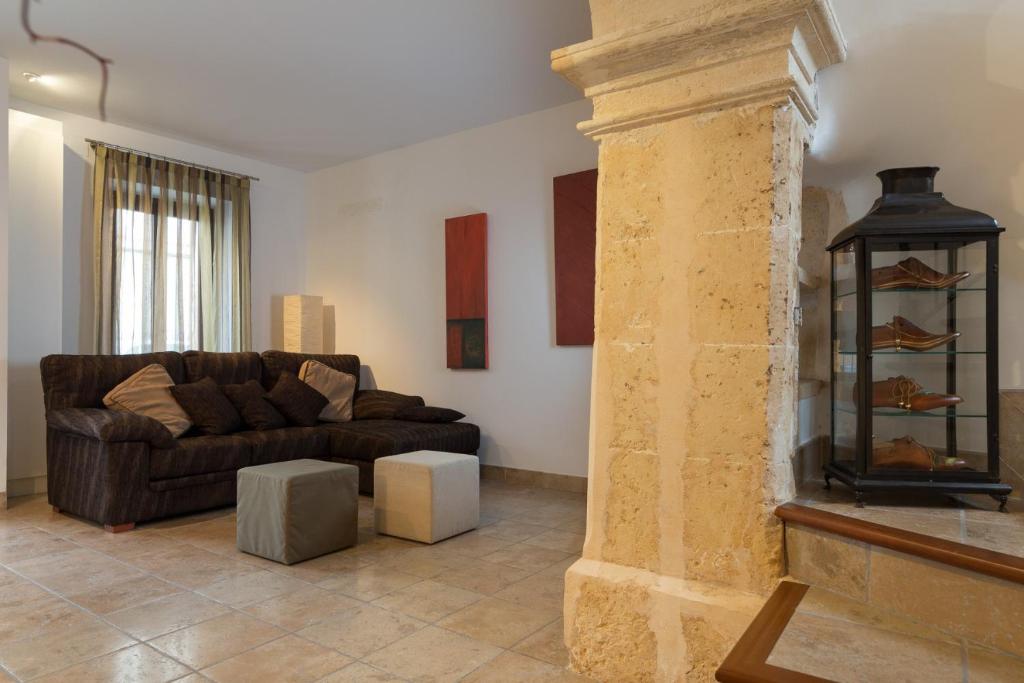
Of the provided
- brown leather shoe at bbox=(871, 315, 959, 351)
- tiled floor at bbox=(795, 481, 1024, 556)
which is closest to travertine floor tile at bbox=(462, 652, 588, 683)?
tiled floor at bbox=(795, 481, 1024, 556)

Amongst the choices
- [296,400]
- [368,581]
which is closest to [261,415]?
[296,400]

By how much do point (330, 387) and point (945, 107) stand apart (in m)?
4.59

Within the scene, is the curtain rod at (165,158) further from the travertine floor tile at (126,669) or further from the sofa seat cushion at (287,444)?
the travertine floor tile at (126,669)

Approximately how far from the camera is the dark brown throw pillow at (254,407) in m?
4.70

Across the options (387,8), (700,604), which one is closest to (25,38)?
(387,8)

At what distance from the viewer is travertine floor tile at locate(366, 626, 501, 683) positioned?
2016mm

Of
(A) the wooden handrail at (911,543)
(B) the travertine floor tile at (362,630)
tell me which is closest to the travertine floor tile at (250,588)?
(B) the travertine floor tile at (362,630)

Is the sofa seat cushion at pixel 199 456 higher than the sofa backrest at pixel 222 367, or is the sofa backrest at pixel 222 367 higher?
the sofa backrest at pixel 222 367

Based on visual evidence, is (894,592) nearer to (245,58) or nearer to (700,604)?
(700,604)

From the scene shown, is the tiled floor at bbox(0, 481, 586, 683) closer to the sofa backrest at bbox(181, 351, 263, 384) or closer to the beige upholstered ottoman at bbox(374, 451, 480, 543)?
the beige upholstered ottoman at bbox(374, 451, 480, 543)

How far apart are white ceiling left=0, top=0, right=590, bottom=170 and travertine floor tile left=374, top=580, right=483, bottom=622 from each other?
9.58 ft

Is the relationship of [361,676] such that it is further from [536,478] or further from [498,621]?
[536,478]

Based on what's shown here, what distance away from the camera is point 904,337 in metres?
1.83

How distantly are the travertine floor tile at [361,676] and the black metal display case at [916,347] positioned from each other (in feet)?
4.86
